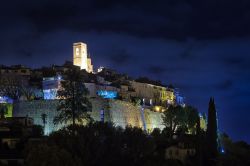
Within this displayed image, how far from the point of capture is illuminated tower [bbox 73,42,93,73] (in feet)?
372

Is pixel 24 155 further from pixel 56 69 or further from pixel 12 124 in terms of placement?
pixel 56 69

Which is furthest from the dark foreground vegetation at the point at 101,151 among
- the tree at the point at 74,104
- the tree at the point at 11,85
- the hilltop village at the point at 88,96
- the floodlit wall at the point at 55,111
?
the tree at the point at 11,85

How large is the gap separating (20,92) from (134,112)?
15658 millimetres

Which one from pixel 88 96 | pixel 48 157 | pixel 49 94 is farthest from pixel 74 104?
pixel 48 157

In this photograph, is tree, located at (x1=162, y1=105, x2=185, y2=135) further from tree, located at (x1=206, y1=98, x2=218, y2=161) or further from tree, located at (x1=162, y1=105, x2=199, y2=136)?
tree, located at (x1=206, y1=98, x2=218, y2=161)

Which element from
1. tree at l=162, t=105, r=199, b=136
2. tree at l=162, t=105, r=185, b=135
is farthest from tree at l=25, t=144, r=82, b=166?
tree at l=162, t=105, r=185, b=135

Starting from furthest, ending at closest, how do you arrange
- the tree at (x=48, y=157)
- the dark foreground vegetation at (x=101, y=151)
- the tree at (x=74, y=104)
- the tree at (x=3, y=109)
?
the tree at (x=3, y=109) < the tree at (x=74, y=104) < the dark foreground vegetation at (x=101, y=151) < the tree at (x=48, y=157)

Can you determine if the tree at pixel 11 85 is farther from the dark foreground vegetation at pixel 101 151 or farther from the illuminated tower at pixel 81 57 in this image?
the dark foreground vegetation at pixel 101 151

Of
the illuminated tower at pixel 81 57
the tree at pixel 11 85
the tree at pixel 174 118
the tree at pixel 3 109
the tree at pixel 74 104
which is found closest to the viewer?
the tree at pixel 74 104

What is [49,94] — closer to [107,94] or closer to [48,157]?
[107,94]

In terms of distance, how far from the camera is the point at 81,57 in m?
113

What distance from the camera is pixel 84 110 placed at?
61.1 m

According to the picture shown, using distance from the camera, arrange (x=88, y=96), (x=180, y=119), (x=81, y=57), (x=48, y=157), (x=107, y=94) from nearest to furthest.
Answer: (x=48, y=157) → (x=88, y=96) → (x=180, y=119) → (x=107, y=94) → (x=81, y=57)

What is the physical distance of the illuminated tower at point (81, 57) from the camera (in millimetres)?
113375
